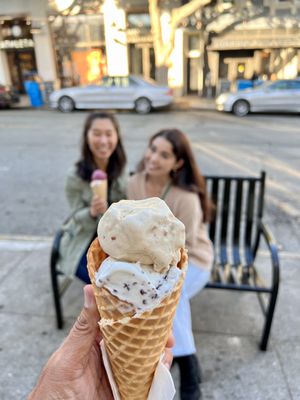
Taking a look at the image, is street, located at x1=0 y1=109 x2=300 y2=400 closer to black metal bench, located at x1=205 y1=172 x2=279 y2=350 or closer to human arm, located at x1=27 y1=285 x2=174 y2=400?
black metal bench, located at x1=205 y1=172 x2=279 y2=350

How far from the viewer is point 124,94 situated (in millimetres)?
14672

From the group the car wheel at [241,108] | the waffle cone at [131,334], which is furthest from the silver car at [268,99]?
the waffle cone at [131,334]

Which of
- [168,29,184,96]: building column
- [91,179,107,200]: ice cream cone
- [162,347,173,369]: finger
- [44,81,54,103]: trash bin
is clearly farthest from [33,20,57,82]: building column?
[162,347,173,369]: finger

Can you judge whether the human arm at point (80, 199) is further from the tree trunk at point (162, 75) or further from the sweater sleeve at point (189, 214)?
the tree trunk at point (162, 75)

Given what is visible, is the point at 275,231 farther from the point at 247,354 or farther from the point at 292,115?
the point at 292,115

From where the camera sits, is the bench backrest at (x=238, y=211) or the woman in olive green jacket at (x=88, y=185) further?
the bench backrest at (x=238, y=211)

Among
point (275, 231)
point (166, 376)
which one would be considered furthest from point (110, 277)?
point (275, 231)

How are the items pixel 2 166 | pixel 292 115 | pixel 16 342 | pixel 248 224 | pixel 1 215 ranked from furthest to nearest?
pixel 292 115
pixel 2 166
pixel 1 215
pixel 248 224
pixel 16 342

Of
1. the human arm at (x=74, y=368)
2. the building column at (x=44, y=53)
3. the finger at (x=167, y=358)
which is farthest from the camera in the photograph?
the building column at (x=44, y=53)

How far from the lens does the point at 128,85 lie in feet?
48.4

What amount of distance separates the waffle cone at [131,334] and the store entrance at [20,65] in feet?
78.7

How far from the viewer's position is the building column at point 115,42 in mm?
19297

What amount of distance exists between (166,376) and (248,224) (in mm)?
2073

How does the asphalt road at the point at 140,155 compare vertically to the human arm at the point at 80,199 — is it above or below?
below
